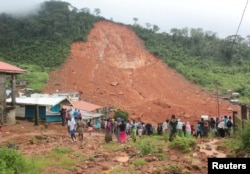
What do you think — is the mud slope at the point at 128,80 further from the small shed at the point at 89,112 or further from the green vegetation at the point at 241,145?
the green vegetation at the point at 241,145

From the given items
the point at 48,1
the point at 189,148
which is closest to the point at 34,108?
the point at 189,148

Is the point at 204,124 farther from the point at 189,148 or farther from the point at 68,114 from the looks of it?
the point at 68,114

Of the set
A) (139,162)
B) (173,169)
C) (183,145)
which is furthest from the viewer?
(183,145)

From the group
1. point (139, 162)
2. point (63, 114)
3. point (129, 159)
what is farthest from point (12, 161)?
point (63, 114)

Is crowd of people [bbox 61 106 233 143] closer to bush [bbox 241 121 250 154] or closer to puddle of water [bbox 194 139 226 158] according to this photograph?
puddle of water [bbox 194 139 226 158]

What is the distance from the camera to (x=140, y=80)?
52.7 metres

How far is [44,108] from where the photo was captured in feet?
77.9

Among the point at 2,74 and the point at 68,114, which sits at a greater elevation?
the point at 2,74

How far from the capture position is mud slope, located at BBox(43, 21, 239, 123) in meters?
40.6

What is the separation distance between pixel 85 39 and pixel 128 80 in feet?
44.8

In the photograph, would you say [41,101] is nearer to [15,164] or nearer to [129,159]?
[129,159]

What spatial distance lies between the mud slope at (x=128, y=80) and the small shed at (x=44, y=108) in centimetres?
1248

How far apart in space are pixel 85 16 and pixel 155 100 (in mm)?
31115

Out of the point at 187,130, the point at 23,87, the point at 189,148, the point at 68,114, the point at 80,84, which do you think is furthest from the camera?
the point at 80,84
